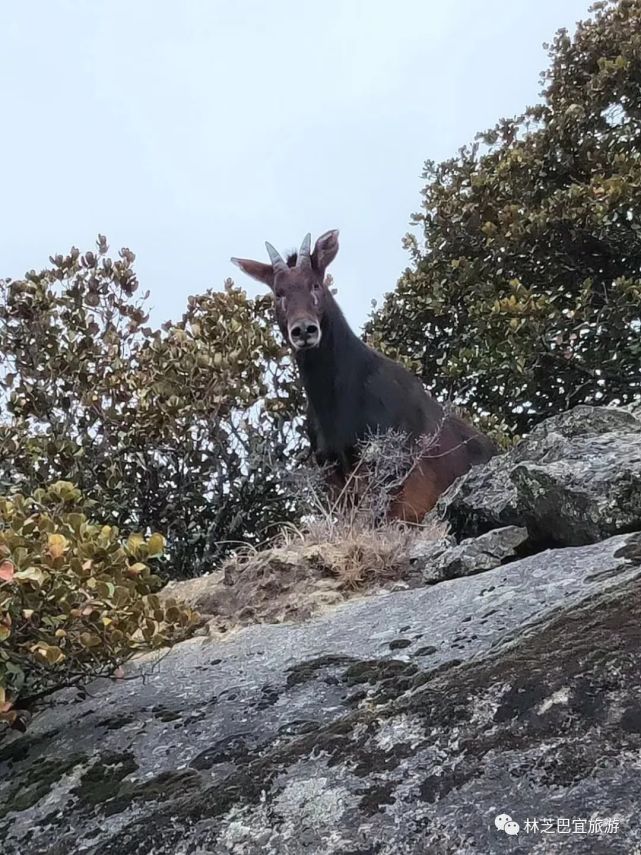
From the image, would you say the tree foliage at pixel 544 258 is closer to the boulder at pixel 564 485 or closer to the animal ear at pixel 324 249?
the animal ear at pixel 324 249

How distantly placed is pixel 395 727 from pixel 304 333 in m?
4.49

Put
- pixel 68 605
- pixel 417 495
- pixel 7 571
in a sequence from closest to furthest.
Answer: pixel 7 571 < pixel 68 605 < pixel 417 495

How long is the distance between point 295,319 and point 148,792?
14.9 ft

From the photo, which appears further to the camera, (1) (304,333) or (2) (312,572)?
(1) (304,333)

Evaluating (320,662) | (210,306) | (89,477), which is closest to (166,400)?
(89,477)

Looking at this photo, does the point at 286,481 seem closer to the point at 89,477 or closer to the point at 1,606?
the point at 89,477

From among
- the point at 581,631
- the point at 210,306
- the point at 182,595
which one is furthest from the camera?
the point at 210,306

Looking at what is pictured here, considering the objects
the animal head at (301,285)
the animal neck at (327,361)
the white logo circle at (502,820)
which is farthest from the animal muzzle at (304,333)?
the white logo circle at (502,820)

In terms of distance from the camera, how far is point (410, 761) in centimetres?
249

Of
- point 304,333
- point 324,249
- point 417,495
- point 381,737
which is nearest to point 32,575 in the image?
point 381,737

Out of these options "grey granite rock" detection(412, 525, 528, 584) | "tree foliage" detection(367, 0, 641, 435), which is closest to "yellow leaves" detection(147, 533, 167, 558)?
"grey granite rock" detection(412, 525, 528, 584)

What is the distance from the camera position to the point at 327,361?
24.2 ft

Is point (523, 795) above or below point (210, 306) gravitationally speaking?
below

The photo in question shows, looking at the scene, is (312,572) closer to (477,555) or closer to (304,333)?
(477,555)
